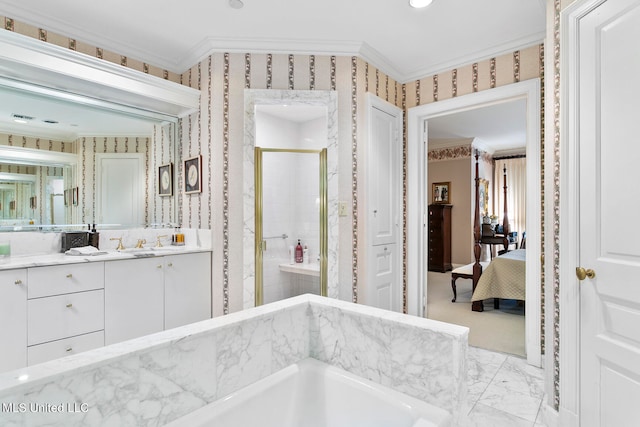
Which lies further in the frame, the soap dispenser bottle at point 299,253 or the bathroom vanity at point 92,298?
the soap dispenser bottle at point 299,253

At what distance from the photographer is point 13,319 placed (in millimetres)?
1903

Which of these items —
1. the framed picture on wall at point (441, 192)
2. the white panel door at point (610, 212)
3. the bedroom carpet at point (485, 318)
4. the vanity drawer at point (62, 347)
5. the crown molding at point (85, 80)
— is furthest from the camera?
the framed picture on wall at point (441, 192)

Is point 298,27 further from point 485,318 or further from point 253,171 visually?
point 485,318

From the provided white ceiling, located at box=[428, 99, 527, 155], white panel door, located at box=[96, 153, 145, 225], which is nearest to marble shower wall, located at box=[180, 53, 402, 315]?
white panel door, located at box=[96, 153, 145, 225]

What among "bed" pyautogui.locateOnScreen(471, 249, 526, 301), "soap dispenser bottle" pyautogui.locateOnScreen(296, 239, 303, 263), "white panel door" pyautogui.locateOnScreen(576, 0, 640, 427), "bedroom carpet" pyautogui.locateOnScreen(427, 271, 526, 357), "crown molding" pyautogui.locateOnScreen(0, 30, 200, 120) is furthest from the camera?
"bed" pyautogui.locateOnScreen(471, 249, 526, 301)

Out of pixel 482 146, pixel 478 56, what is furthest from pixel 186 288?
pixel 482 146

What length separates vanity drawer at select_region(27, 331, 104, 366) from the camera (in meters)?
1.98

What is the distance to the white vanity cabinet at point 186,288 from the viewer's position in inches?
103

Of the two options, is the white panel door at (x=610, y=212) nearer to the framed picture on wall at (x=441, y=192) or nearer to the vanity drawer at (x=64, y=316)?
the vanity drawer at (x=64, y=316)

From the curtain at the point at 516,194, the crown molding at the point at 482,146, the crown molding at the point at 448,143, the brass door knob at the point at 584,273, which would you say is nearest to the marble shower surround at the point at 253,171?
the brass door knob at the point at 584,273

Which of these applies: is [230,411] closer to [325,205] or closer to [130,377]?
[130,377]

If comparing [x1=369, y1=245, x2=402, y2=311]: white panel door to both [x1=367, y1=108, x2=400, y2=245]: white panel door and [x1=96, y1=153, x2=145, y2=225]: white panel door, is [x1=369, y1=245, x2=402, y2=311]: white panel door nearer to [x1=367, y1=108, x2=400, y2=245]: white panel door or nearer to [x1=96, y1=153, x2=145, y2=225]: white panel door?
[x1=367, y1=108, x2=400, y2=245]: white panel door

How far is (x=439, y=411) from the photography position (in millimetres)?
1140

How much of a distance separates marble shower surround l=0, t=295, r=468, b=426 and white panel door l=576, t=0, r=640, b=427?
836 mm
